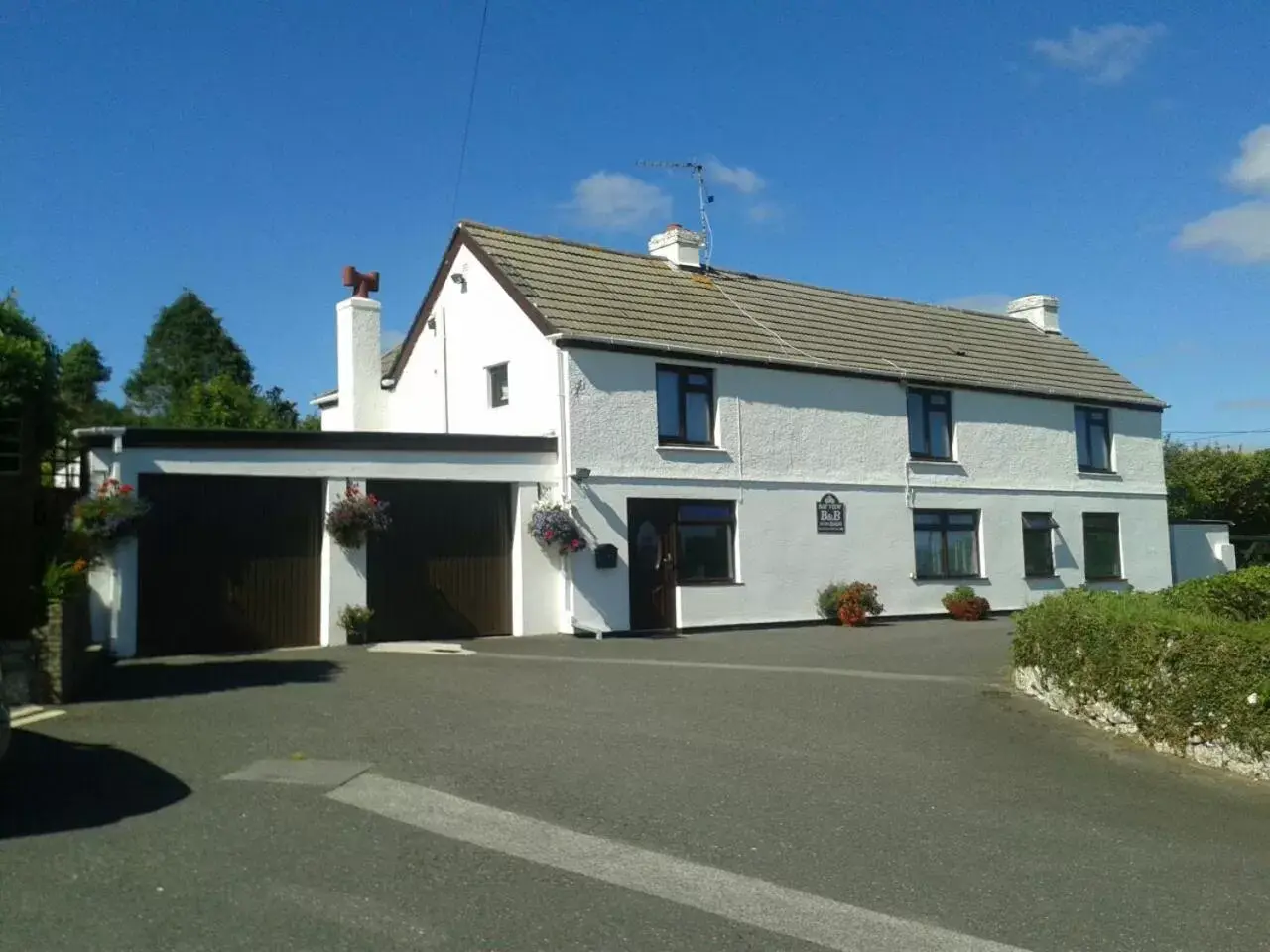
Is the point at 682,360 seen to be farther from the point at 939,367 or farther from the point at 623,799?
the point at 623,799

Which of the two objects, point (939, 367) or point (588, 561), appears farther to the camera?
point (939, 367)

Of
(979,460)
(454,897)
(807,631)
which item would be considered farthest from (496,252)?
(454,897)

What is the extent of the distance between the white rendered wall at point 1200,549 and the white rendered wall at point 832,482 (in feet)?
6.50

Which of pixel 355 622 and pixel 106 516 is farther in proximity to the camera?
pixel 355 622

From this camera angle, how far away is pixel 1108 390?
28547 mm

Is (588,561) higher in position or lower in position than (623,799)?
higher

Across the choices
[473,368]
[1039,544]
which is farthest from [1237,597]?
[473,368]

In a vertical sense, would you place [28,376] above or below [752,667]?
above

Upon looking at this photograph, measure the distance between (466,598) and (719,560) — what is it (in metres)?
4.69

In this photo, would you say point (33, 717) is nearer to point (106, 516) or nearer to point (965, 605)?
point (106, 516)

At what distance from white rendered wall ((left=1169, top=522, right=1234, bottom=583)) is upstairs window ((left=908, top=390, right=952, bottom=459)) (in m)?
8.78

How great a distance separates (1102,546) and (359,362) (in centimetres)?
1661

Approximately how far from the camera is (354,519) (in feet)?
55.9

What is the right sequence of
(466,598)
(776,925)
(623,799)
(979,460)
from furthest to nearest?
(979,460), (466,598), (623,799), (776,925)
